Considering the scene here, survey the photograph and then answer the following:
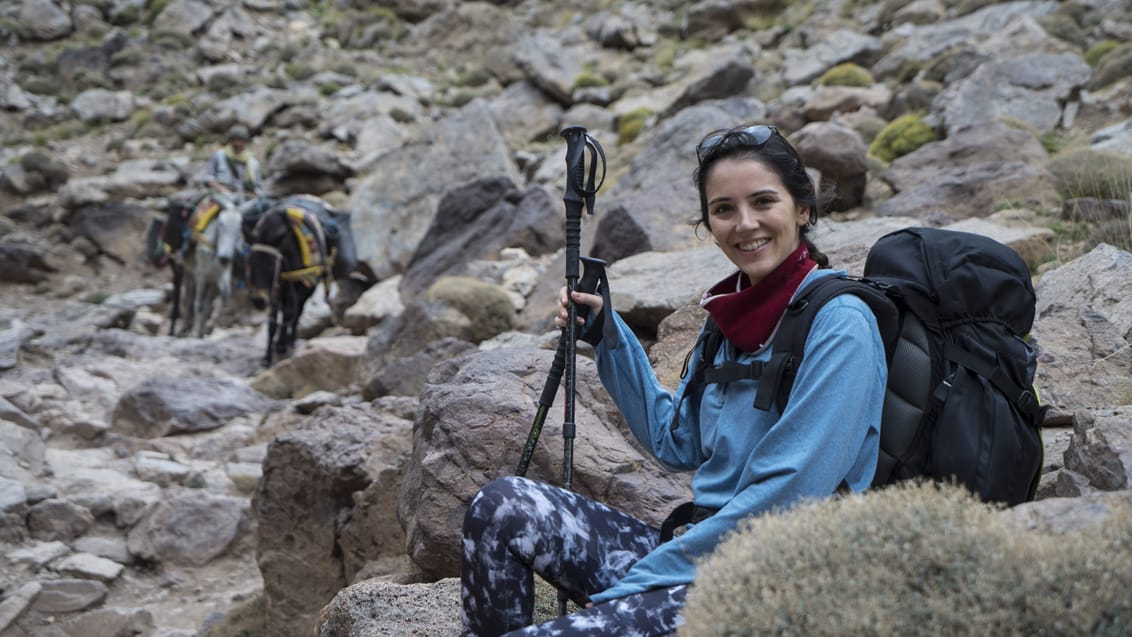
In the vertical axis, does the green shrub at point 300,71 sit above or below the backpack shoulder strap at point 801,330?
above

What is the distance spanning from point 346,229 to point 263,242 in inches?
52.4

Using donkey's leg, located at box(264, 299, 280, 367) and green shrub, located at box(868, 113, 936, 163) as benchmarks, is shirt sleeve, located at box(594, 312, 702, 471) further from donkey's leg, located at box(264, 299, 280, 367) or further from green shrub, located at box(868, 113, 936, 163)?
donkey's leg, located at box(264, 299, 280, 367)

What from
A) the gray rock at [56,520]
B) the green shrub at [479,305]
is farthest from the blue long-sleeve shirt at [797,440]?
the green shrub at [479,305]

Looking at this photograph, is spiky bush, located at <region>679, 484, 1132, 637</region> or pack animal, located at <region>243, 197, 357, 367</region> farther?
pack animal, located at <region>243, 197, 357, 367</region>

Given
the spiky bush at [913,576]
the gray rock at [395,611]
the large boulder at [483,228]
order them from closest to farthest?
the spiky bush at [913,576]
the gray rock at [395,611]
the large boulder at [483,228]

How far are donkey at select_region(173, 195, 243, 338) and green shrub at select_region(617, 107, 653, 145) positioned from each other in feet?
26.6

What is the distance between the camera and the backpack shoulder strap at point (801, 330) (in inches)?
89.7

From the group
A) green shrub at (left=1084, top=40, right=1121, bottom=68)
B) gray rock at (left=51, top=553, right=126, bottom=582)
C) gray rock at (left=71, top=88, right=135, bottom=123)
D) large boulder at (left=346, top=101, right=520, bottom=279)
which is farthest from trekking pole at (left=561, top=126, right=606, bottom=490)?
gray rock at (left=71, top=88, right=135, bottom=123)

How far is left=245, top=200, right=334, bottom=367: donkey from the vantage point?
14.4 metres

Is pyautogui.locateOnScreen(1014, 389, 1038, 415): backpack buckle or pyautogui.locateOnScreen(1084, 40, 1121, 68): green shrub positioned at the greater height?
pyautogui.locateOnScreen(1084, 40, 1121, 68): green shrub

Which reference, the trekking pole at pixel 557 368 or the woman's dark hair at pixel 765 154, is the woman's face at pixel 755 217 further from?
the trekking pole at pixel 557 368

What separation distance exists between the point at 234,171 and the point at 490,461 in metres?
15.0

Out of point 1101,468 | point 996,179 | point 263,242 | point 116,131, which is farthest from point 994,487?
point 116,131

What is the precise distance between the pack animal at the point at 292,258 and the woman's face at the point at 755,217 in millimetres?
12191
